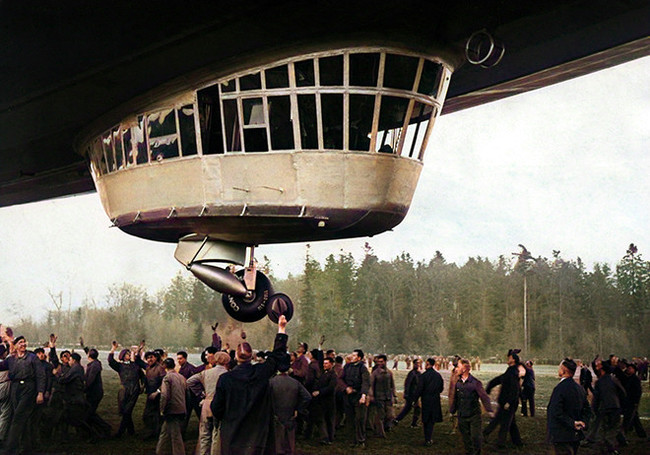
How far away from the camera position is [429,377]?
20.8 metres

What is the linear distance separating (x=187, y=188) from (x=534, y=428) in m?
14.6

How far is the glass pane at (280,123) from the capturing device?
55.1 ft

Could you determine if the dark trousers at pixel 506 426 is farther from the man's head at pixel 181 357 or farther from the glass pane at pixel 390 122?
the man's head at pixel 181 357

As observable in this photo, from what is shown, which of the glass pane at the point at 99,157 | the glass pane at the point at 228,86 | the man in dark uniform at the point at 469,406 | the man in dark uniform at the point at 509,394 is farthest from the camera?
the glass pane at the point at 99,157

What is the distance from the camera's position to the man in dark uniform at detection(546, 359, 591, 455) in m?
12.5

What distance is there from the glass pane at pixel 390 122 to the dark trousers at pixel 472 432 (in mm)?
6122

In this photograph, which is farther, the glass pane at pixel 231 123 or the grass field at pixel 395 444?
the grass field at pixel 395 444

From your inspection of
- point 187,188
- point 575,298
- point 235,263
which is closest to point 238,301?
Result: point 235,263

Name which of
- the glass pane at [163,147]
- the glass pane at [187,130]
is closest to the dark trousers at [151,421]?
the glass pane at [163,147]

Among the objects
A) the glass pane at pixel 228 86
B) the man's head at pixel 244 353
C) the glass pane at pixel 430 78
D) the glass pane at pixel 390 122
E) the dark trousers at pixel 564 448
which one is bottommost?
the dark trousers at pixel 564 448

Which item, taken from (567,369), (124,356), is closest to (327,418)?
(124,356)

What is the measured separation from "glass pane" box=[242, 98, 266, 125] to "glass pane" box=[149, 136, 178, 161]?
2.23m

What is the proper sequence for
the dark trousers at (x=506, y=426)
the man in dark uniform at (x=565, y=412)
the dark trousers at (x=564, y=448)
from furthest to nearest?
the dark trousers at (x=506, y=426), the dark trousers at (x=564, y=448), the man in dark uniform at (x=565, y=412)

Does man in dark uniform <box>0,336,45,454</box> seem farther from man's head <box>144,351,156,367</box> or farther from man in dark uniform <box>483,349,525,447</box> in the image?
man in dark uniform <box>483,349,525,447</box>
